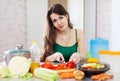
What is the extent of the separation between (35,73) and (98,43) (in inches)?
22.8

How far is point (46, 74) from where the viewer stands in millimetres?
1033

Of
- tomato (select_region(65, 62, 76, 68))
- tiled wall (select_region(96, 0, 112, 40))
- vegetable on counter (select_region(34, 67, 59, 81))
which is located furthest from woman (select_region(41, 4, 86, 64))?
tiled wall (select_region(96, 0, 112, 40))

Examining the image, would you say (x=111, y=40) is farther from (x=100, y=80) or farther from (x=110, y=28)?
(x=100, y=80)

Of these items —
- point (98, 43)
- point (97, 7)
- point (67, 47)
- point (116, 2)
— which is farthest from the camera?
point (97, 7)

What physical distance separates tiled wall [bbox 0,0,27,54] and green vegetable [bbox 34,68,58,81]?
1710mm

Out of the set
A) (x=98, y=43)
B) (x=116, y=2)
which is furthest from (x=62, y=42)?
(x=116, y=2)

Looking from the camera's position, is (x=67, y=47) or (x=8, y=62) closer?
(x=8, y=62)

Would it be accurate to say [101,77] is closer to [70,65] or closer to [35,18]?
[70,65]

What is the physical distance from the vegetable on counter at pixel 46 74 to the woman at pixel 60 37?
492mm

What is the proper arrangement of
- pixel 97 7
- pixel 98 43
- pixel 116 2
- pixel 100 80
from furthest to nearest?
pixel 97 7, pixel 116 2, pixel 98 43, pixel 100 80

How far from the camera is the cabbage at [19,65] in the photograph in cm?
110

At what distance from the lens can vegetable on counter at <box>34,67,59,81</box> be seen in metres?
1.00

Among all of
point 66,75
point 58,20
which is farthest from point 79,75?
point 58,20

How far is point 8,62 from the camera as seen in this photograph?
1.18 m
